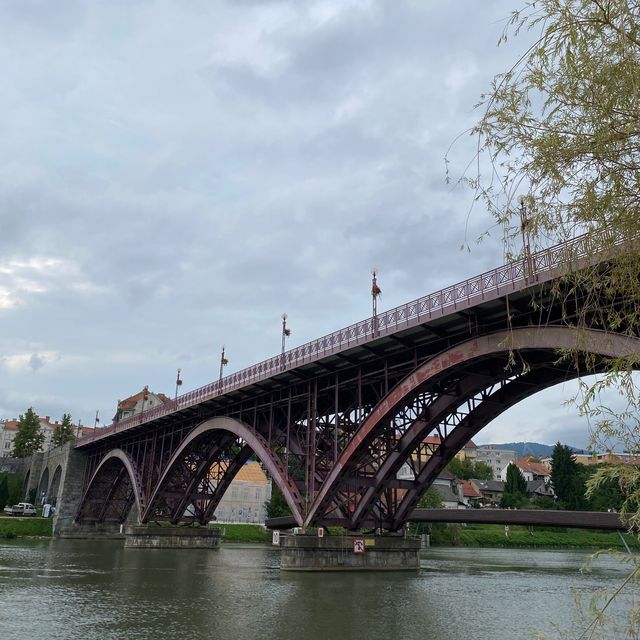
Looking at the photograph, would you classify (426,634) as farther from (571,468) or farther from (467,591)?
(571,468)

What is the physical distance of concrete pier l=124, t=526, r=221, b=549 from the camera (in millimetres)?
60000

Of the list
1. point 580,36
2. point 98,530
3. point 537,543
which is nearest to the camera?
point 580,36

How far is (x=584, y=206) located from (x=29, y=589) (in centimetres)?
3051

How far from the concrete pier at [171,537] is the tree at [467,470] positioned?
87.6 metres

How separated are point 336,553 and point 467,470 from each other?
11578 cm

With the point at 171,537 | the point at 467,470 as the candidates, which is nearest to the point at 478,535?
the point at 171,537

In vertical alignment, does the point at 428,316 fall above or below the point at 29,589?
above

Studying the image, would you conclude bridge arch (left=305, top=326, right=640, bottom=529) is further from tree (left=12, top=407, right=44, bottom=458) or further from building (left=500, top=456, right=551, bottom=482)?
building (left=500, top=456, right=551, bottom=482)

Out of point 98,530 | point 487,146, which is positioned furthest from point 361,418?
point 98,530

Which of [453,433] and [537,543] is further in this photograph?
[537,543]

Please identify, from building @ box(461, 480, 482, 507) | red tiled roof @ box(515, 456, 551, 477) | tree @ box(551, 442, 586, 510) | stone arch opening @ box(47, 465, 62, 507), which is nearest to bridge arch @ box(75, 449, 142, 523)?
stone arch opening @ box(47, 465, 62, 507)

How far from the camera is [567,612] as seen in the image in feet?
83.6

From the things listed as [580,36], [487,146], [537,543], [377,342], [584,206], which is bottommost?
[537,543]

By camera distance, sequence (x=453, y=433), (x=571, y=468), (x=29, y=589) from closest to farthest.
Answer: (x=29, y=589) → (x=453, y=433) → (x=571, y=468)
